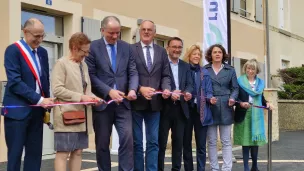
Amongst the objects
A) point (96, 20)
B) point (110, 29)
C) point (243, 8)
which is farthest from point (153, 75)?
point (243, 8)

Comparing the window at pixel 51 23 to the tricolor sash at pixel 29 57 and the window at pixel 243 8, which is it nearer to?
the tricolor sash at pixel 29 57

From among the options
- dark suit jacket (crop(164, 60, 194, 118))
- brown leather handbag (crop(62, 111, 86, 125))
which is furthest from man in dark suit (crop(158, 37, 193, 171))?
brown leather handbag (crop(62, 111, 86, 125))

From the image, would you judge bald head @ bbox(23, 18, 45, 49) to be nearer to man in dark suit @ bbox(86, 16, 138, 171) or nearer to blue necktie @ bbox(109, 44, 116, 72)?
man in dark suit @ bbox(86, 16, 138, 171)

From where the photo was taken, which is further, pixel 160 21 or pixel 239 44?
pixel 239 44

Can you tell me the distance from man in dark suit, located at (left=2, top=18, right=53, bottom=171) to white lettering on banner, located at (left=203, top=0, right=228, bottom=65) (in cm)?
421

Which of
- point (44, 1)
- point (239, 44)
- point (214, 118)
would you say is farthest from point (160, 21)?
point (214, 118)

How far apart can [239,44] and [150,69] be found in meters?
11.3

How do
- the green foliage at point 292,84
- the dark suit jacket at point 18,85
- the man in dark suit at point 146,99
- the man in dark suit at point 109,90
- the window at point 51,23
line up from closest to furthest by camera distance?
the dark suit jacket at point 18,85 → the man in dark suit at point 109,90 → the man in dark suit at point 146,99 → the window at point 51,23 → the green foliage at point 292,84

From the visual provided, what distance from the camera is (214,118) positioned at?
21.5ft

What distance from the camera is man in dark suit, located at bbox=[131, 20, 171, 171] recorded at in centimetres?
589

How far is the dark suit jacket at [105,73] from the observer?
18.0 feet

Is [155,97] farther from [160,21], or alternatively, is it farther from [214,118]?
[160,21]

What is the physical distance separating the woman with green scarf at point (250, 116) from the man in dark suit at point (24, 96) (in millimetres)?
3200

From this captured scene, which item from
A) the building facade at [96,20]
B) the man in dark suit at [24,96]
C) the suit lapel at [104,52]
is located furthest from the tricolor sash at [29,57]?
the building facade at [96,20]
